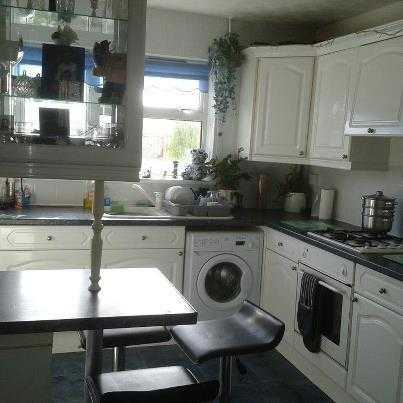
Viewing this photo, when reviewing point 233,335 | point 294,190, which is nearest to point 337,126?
point 294,190

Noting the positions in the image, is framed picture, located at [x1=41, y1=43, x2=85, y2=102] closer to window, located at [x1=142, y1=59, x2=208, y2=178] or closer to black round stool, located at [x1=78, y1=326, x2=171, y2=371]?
black round stool, located at [x1=78, y1=326, x2=171, y2=371]

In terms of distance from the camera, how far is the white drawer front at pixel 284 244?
334 cm

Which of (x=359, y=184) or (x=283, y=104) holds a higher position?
(x=283, y=104)

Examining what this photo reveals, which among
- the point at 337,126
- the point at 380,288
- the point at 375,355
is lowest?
the point at 375,355

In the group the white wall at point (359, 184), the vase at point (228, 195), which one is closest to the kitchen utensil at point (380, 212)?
the white wall at point (359, 184)

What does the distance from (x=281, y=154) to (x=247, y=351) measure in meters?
2.20

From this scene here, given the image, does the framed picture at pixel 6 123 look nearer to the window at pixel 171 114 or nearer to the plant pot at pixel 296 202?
the window at pixel 171 114

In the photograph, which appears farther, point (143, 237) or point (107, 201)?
point (107, 201)

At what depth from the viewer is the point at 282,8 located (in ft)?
12.5

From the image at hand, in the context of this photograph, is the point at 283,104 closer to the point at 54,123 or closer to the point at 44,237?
the point at 44,237

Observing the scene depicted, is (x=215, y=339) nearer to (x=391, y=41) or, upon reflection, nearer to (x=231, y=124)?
(x=391, y=41)

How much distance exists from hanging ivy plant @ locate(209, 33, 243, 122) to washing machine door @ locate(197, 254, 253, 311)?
119 cm

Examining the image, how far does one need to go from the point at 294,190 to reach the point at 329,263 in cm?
140

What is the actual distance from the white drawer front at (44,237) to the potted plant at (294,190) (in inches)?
67.2
